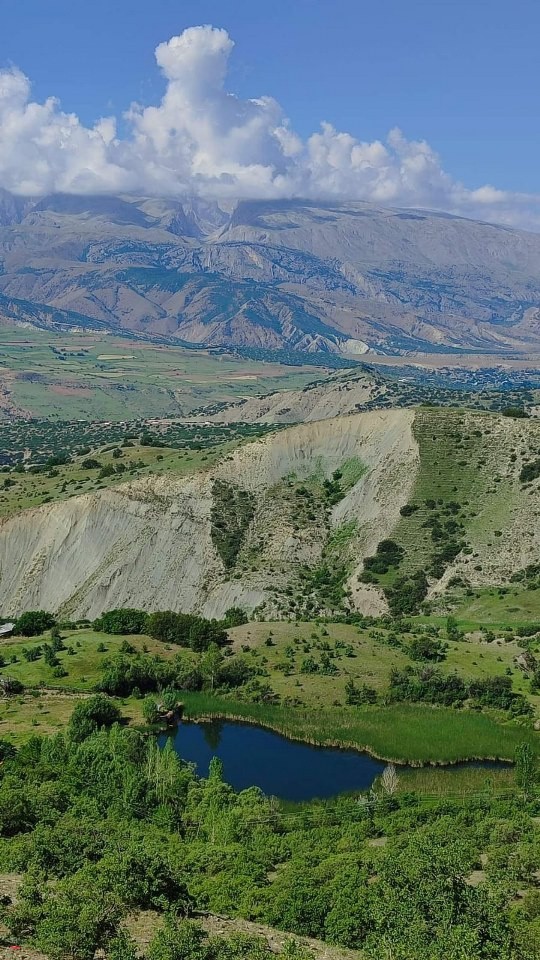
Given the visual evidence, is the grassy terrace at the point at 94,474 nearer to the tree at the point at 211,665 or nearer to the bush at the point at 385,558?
the bush at the point at 385,558

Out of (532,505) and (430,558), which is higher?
(532,505)

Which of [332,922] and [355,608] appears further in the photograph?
[355,608]

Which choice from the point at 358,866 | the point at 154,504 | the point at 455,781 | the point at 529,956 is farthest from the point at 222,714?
the point at 154,504

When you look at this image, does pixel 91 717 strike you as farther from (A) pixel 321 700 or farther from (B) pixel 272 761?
(A) pixel 321 700

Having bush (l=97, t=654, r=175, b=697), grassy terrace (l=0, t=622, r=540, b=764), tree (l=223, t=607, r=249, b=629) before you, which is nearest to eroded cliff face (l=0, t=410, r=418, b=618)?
tree (l=223, t=607, r=249, b=629)

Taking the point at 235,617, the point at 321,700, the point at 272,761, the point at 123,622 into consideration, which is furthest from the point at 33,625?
the point at 272,761

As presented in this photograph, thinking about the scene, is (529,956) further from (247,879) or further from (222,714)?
(222,714)

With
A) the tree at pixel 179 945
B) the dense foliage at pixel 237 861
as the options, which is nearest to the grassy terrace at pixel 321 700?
the dense foliage at pixel 237 861
